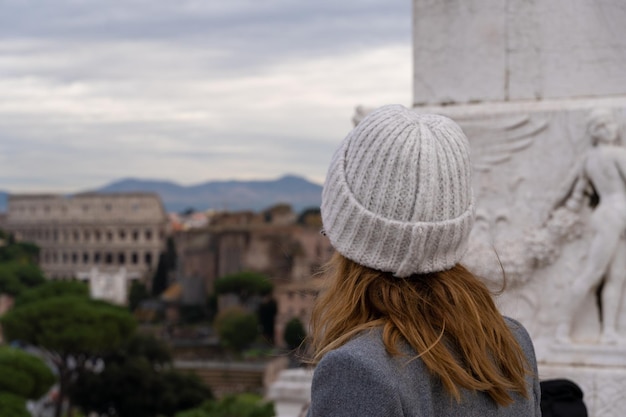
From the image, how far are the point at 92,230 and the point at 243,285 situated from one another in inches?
1222

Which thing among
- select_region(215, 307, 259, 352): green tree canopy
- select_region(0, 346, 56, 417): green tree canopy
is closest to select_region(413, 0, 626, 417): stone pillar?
select_region(0, 346, 56, 417): green tree canopy

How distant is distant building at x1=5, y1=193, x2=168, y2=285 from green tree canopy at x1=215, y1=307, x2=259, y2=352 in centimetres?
3034

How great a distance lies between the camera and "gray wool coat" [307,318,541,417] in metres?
1.41

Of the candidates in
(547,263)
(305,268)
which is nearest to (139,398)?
(305,268)

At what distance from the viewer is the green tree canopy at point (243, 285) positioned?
45.2 metres

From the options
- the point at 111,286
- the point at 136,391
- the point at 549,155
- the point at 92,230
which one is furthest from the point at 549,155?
the point at 92,230

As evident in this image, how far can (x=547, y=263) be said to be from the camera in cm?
405

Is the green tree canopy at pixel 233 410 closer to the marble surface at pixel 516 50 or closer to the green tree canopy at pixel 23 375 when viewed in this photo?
the marble surface at pixel 516 50

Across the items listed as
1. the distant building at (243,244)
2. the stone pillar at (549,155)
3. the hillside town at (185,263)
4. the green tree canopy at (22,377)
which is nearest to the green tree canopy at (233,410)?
the stone pillar at (549,155)

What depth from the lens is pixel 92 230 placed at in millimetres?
74375

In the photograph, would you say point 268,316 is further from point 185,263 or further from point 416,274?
point 416,274

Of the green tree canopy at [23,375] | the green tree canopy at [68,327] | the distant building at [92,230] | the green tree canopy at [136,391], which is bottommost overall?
the distant building at [92,230]

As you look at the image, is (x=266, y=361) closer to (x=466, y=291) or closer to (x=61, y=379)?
(x=61, y=379)

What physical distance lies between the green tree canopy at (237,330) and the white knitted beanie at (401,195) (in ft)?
121
